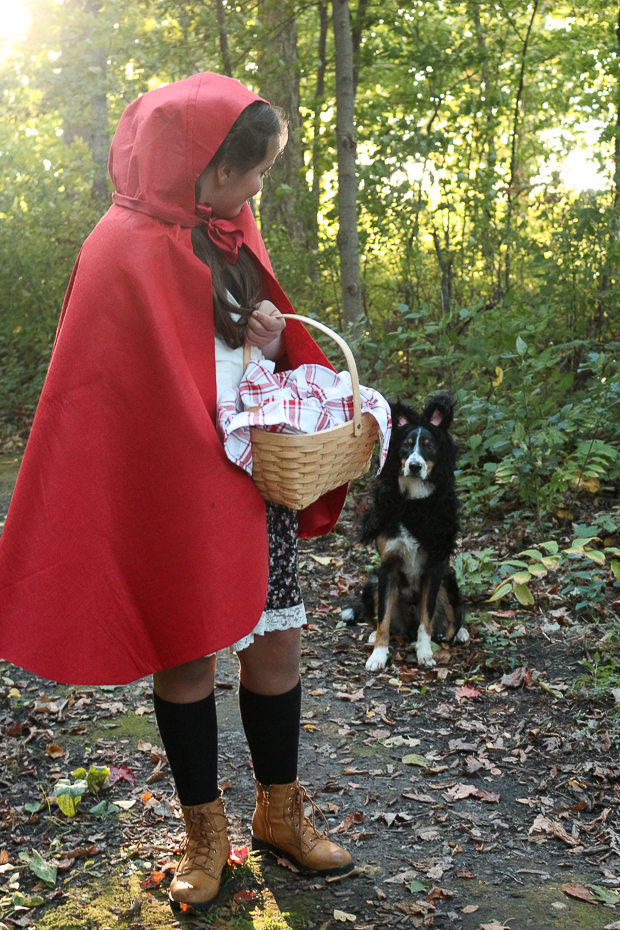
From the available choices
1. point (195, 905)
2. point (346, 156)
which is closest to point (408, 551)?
point (195, 905)

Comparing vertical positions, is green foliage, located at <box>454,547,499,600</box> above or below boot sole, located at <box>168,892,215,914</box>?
below

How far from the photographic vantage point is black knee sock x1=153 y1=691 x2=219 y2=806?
216cm

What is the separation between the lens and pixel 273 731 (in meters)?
2.34

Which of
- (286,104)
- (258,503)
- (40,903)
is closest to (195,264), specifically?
(258,503)

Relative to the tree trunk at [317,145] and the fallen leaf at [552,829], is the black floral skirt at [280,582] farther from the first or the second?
the tree trunk at [317,145]

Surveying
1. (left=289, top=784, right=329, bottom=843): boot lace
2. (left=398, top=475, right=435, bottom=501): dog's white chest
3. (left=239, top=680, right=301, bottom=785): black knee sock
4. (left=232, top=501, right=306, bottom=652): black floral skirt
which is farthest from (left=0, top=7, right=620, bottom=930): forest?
(left=398, top=475, right=435, bottom=501): dog's white chest

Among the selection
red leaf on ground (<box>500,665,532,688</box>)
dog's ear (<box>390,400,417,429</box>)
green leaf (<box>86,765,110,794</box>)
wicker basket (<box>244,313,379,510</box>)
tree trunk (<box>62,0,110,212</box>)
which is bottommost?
red leaf on ground (<box>500,665,532,688</box>)

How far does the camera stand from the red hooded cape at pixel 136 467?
1.92 m

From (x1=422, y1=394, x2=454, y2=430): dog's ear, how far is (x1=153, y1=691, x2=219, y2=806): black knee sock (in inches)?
90.4

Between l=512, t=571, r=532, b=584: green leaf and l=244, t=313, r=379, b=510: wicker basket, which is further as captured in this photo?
l=512, t=571, r=532, b=584: green leaf

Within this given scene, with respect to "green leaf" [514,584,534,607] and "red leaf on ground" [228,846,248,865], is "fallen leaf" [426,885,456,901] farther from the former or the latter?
"green leaf" [514,584,534,607]

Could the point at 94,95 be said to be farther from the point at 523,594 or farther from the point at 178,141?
the point at 178,141

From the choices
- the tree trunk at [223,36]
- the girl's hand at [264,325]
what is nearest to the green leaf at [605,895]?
the girl's hand at [264,325]

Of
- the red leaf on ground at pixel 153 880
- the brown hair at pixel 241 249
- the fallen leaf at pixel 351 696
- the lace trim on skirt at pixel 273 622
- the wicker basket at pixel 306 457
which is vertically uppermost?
the brown hair at pixel 241 249
